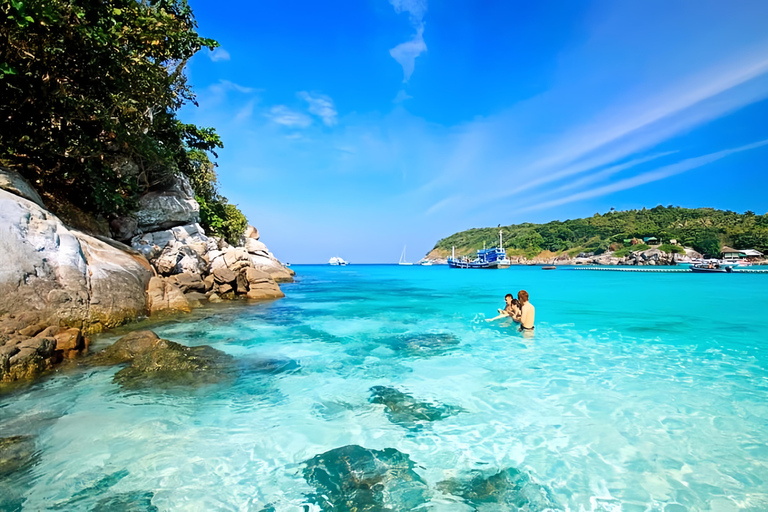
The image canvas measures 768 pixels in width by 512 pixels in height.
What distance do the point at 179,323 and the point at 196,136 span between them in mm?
18793

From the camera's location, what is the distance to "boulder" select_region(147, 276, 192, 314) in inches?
506

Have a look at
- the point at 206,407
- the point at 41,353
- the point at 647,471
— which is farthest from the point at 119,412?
the point at 647,471

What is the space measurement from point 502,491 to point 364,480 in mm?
1499

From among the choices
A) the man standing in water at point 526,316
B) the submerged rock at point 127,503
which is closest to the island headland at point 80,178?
the submerged rock at point 127,503

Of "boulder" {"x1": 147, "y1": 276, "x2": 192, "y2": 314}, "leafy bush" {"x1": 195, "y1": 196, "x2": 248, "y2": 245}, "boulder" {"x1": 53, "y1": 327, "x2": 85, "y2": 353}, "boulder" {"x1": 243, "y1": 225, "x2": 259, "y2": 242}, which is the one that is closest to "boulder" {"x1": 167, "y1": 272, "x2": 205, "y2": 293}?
"boulder" {"x1": 147, "y1": 276, "x2": 192, "y2": 314}

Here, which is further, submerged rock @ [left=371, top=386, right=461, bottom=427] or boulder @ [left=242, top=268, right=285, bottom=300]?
boulder @ [left=242, top=268, right=285, bottom=300]

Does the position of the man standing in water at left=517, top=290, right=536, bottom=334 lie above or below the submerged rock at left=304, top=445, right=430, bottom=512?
above

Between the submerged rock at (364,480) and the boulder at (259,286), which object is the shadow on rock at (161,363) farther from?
the boulder at (259,286)

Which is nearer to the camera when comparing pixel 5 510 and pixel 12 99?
pixel 5 510

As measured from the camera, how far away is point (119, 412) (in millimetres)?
5180

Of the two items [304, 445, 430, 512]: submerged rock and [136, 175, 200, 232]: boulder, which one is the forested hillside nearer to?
[136, 175, 200, 232]: boulder

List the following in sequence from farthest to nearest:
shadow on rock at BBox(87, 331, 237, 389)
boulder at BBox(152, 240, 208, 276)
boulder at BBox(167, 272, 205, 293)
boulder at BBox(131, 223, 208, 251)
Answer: boulder at BBox(131, 223, 208, 251) → boulder at BBox(152, 240, 208, 276) → boulder at BBox(167, 272, 205, 293) → shadow on rock at BBox(87, 331, 237, 389)

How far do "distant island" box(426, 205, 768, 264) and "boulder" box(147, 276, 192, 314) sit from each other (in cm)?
10471

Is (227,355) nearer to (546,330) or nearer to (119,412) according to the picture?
(119,412)
